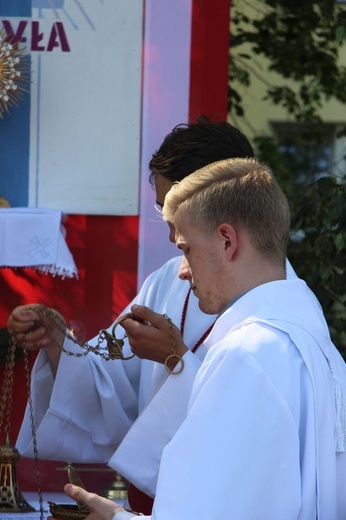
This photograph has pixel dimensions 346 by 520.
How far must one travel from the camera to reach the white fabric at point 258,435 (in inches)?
80.0

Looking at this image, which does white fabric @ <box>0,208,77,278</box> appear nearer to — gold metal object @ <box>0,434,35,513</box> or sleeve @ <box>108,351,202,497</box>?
gold metal object @ <box>0,434,35,513</box>

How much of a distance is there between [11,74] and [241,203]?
7.44 ft

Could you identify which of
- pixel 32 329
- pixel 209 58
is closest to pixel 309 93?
pixel 209 58

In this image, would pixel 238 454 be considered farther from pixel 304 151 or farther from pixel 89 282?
pixel 304 151

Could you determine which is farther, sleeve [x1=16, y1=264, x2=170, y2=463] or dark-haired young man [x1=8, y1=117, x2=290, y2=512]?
sleeve [x1=16, y1=264, x2=170, y2=463]

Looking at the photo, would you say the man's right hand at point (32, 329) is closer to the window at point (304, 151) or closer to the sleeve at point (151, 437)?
the sleeve at point (151, 437)

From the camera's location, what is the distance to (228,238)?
7.25ft

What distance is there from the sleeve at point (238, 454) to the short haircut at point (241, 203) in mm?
290

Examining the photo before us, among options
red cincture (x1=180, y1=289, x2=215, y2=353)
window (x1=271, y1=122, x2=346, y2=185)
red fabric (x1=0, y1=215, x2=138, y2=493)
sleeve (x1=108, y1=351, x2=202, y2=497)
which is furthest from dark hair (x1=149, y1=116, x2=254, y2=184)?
window (x1=271, y1=122, x2=346, y2=185)

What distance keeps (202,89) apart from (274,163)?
5234 millimetres

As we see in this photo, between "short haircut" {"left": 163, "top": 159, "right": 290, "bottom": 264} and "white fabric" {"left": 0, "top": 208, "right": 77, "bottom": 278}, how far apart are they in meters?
1.97

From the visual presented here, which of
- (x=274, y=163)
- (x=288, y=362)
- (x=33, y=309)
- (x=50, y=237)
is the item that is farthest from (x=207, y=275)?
(x=274, y=163)

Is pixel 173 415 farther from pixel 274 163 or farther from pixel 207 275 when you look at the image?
pixel 274 163

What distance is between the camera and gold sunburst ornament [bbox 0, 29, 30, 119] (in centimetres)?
424
